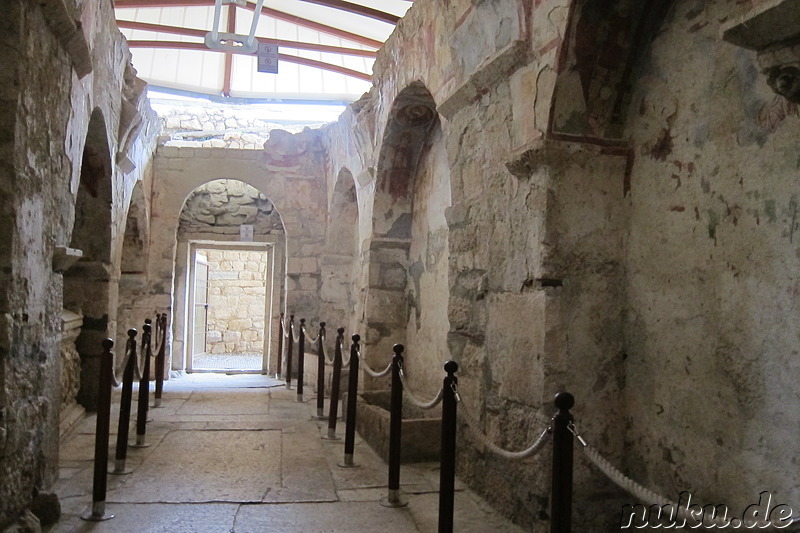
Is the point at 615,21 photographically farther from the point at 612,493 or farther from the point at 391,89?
the point at 391,89

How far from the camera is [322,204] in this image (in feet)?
28.8

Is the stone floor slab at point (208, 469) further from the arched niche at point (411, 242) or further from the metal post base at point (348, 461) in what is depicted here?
the arched niche at point (411, 242)

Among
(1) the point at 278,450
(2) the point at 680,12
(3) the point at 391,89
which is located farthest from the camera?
(3) the point at 391,89

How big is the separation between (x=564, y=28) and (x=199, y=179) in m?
6.84

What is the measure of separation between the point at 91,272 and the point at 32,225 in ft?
10.3

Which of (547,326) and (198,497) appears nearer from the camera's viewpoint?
(547,326)

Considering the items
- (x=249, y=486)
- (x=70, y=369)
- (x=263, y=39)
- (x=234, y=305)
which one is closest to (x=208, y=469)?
(x=249, y=486)

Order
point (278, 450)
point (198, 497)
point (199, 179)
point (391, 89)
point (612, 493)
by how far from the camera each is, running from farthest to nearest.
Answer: point (199, 179) < point (391, 89) < point (278, 450) < point (198, 497) < point (612, 493)

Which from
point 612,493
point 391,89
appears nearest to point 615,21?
point 612,493

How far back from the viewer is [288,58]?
11.2 m

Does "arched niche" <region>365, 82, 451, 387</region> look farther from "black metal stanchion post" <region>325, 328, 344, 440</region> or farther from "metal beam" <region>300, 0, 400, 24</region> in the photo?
"metal beam" <region>300, 0, 400, 24</region>

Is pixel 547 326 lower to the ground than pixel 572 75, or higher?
lower

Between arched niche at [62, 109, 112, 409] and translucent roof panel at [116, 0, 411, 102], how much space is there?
14.6 feet

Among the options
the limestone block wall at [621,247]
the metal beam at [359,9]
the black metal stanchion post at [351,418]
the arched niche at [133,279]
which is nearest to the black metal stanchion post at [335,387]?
the black metal stanchion post at [351,418]
